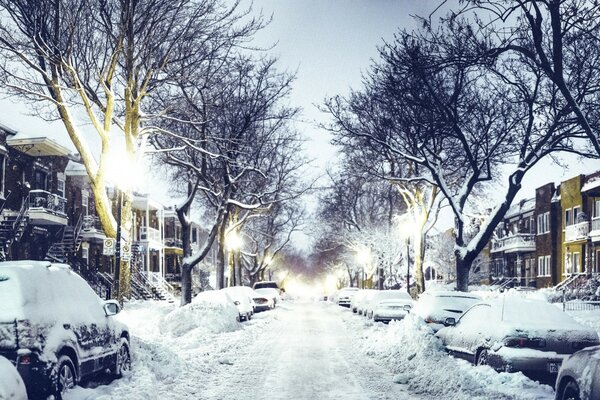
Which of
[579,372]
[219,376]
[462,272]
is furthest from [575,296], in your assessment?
[579,372]

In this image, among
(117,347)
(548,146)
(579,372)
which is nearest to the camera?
(579,372)

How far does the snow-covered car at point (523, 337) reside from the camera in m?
9.81

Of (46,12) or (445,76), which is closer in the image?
(46,12)

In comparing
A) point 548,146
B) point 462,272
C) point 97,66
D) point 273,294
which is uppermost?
point 97,66

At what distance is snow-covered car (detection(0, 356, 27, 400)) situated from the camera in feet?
16.9

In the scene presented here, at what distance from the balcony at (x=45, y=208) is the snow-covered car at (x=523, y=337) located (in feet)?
80.3

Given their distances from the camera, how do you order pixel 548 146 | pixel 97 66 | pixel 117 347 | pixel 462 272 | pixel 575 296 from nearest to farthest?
pixel 117 347, pixel 97 66, pixel 548 146, pixel 462 272, pixel 575 296

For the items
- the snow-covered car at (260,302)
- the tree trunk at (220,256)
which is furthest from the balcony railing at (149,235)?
the snow-covered car at (260,302)

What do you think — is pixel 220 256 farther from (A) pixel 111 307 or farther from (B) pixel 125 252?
(A) pixel 111 307

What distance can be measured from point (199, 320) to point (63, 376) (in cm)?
1156

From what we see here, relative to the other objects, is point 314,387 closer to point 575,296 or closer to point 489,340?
point 489,340

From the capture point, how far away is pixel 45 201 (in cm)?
3206

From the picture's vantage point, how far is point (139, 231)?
51.1 metres

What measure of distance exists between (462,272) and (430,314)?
814 cm
